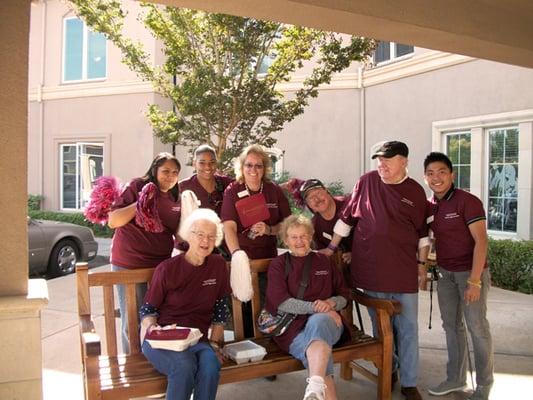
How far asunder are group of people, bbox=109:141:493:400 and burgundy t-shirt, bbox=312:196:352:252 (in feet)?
0.09

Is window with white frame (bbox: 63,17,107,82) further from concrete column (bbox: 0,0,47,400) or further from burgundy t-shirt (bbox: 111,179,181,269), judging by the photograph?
concrete column (bbox: 0,0,47,400)

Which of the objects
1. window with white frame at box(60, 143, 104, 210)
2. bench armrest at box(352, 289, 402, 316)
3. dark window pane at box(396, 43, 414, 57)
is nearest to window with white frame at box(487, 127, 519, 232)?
dark window pane at box(396, 43, 414, 57)

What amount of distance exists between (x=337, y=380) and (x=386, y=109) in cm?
875

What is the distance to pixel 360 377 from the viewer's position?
4.19 meters

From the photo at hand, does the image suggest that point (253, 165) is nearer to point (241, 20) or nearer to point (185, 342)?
point (185, 342)

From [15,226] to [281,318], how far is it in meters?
1.77

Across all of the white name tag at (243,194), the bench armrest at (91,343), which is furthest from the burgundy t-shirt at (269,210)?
the bench armrest at (91,343)

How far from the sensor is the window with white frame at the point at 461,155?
33.0 ft

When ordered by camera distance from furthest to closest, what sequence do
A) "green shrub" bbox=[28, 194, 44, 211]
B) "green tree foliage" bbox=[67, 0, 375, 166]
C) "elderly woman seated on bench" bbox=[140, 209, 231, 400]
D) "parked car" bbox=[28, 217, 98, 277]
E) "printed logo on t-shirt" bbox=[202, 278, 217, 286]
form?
"green shrub" bbox=[28, 194, 44, 211], "parked car" bbox=[28, 217, 98, 277], "green tree foliage" bbox=[67, 0, 375, 166], "printed logo on t-shirt" bbox=[202, 278, 217, 286], "elderly woman seated on bench" bbox=[140, 209, 231, 400]

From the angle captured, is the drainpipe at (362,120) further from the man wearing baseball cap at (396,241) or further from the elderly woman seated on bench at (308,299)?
the elderly woman seated on bench at (308,299)

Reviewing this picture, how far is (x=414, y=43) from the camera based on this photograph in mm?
4363

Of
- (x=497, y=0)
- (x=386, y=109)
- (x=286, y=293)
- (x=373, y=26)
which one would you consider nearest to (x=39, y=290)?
(x=286, y=293)

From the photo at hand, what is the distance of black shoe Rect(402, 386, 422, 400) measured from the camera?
3660mm

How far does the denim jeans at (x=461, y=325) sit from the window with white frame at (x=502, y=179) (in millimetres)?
6403
